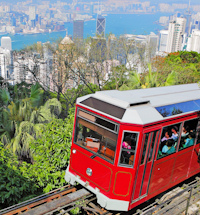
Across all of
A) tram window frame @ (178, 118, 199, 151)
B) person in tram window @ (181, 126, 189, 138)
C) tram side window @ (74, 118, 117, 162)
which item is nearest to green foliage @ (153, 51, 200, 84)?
tram window frame @ (178, 118, 199, 151)

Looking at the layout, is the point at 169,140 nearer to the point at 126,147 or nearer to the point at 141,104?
the point at 141,104

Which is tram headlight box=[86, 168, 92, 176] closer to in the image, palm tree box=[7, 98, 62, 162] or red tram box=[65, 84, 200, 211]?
red tram box=[65, 84, 200, 211]

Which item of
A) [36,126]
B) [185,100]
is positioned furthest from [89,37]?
[185,100]

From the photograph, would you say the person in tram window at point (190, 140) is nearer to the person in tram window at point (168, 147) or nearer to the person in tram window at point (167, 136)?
the person in tram window at point (168, 147)

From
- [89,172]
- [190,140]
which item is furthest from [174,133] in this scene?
[89,172]

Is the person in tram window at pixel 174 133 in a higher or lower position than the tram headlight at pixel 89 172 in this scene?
higher

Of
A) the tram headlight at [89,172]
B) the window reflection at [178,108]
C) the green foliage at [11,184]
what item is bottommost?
the green foliage at [11,184]

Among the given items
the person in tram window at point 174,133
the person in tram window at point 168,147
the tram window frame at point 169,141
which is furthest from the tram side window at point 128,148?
the person in tram window at point 174,133
